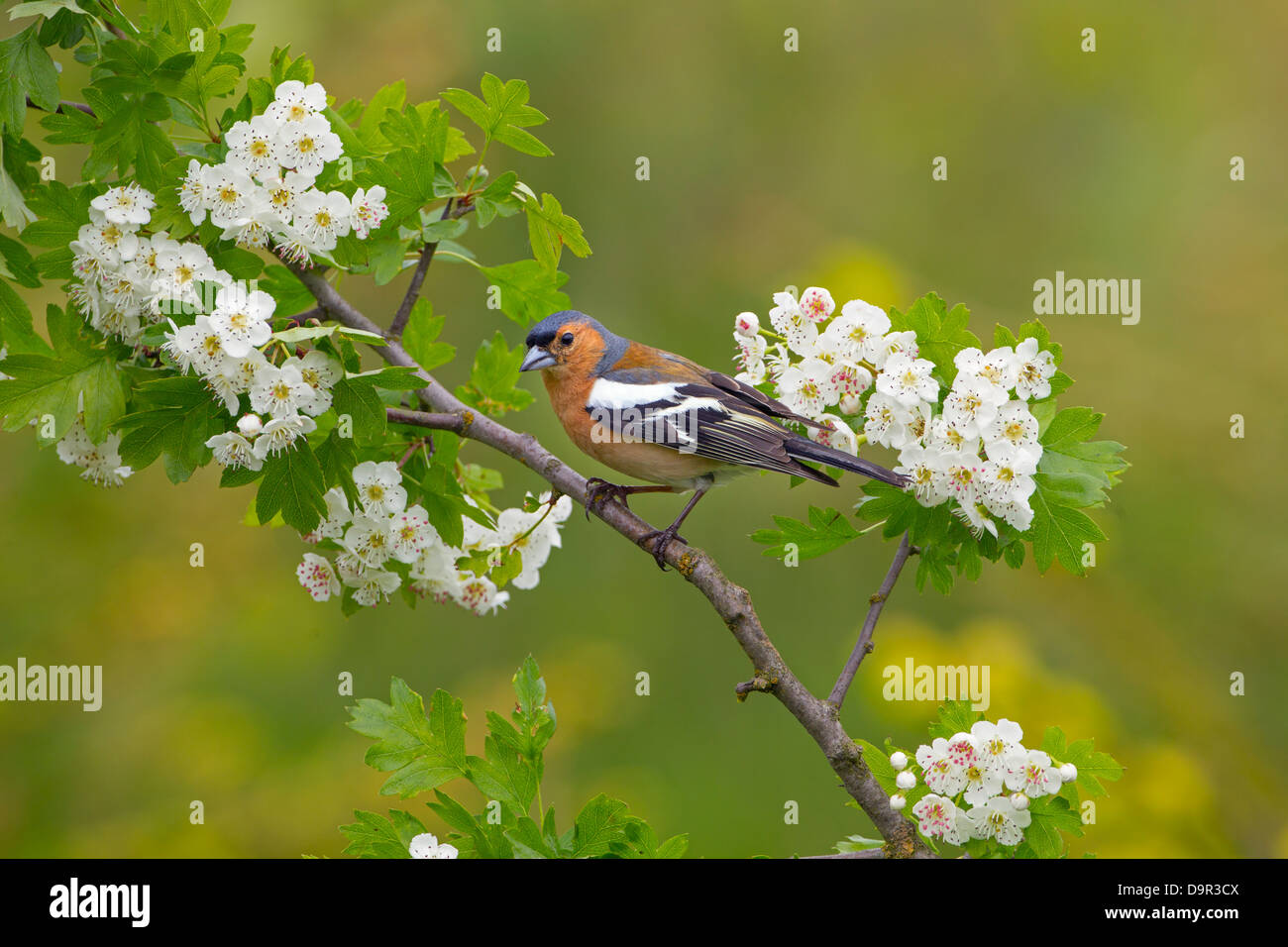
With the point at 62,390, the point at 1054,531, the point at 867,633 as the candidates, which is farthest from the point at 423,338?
the point at 1054,531

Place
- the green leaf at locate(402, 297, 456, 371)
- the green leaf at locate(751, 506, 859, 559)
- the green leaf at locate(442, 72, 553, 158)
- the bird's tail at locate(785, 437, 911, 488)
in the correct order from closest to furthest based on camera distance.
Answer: the bird's tail at locate(785, 437, 911, 488)
the green leaf at locate(751, 506, 859, 559)
the green leaf at locate(442, 72, 553, 158)
the green leaf at locate(402, 297, 456, 371)

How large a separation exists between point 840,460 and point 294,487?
4.61 ft

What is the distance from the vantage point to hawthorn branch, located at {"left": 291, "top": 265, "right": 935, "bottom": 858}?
2645mm

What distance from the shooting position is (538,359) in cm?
427

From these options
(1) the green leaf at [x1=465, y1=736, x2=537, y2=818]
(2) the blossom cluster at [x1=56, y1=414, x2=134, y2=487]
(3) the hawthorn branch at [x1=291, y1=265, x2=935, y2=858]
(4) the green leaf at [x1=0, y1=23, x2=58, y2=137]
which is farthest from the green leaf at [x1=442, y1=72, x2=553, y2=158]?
(1) the green leaf at [x1=465, y1=736, x2=537, y2=818]

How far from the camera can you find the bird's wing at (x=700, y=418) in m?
A: 3.36

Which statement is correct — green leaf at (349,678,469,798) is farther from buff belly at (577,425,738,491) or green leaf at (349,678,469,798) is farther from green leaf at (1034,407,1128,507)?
green leaf at (1034,407,1128,507)

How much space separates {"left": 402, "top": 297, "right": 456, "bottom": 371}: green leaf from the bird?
358 mm

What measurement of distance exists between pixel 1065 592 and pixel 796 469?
411 cm

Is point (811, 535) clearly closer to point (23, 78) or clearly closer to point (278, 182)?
point (278, 182)

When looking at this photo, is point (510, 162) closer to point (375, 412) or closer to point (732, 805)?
point (732, 805)

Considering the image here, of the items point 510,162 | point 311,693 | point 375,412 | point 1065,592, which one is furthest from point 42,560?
point 1065,592

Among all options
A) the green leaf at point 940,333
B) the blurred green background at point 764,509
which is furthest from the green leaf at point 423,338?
the blurred green background at point 764,509

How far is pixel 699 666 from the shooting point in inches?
294
